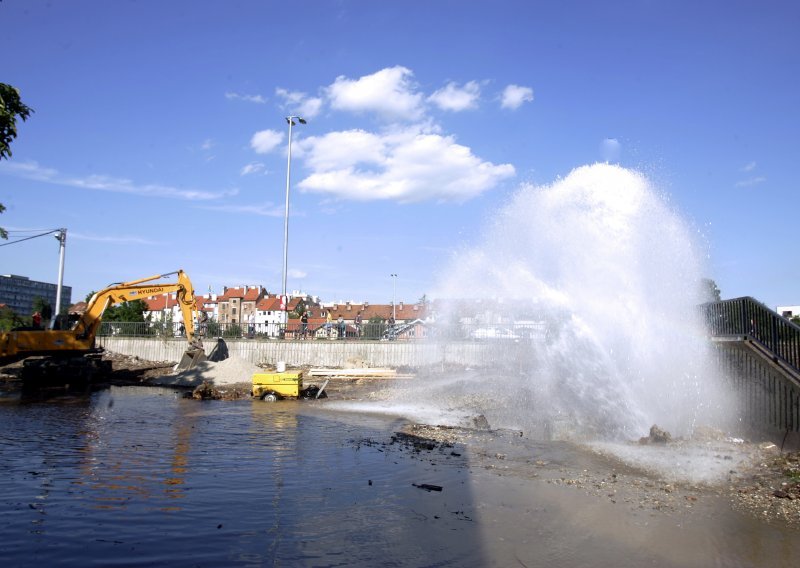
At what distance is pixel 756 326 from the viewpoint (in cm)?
1540

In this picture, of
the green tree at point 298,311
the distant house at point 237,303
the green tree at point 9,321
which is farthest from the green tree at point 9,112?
the distant house at point 237,303

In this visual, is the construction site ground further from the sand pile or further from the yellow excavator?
the yellow excavator

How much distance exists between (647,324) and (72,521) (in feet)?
52.1

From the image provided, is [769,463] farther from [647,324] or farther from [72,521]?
[72,521]

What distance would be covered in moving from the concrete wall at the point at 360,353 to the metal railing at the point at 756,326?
1743 centimetres

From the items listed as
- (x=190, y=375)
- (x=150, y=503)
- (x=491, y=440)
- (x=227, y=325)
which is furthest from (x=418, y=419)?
(x=227, y=325)

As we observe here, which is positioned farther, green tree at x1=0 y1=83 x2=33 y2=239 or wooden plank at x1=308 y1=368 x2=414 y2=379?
wooden plank at x1=308 y1=368 x2=414 y2=379

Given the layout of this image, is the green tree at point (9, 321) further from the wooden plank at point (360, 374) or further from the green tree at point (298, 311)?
the green tree at point (298, 311)

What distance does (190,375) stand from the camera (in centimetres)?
3416

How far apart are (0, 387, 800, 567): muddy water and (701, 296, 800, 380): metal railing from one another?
5455 millimetres

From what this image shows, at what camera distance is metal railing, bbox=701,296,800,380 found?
14.0 metres

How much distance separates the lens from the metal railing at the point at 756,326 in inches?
553

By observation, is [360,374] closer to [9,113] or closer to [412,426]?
[412,426]

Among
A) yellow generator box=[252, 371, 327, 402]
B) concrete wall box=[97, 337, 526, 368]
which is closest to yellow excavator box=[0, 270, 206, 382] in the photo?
concrete wall box=[97, 337, 526, 368]
